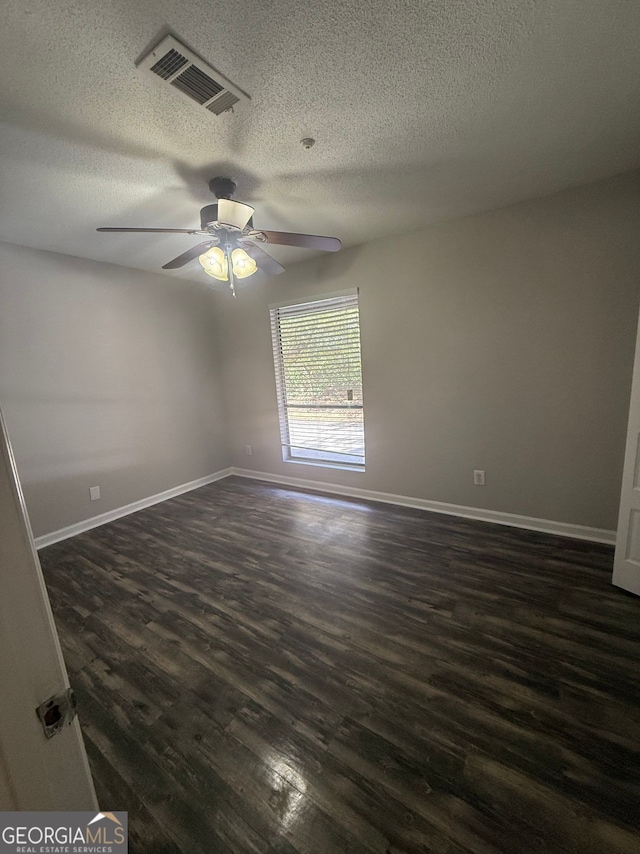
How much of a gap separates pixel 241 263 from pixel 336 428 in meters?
2.05

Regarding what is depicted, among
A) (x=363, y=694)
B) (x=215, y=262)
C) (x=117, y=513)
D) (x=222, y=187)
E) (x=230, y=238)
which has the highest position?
(x=222, y=187)

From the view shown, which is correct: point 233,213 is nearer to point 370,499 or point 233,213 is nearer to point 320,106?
point 320,106

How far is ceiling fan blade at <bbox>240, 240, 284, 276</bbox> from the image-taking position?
7.20 ft

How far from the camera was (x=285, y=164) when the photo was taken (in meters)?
1.87

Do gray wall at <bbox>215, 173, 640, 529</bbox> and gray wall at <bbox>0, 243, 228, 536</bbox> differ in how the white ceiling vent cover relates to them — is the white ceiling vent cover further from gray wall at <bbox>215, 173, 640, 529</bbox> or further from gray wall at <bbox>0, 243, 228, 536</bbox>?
gray wall at <bbox>0, 243, 228, 536</bbox>

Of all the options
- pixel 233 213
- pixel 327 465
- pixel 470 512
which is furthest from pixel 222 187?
pixel 470 512

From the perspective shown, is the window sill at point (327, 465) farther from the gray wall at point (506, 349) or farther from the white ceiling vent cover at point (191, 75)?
the white ceiling vent cover at point (191, 75)

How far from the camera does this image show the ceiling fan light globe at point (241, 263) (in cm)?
213

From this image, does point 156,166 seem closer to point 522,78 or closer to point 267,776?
point 522,78

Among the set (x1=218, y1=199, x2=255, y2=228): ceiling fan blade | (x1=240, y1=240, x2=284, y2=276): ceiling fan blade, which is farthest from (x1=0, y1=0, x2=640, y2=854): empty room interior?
(x1=240, y1=240, x2=284, y2=276): ceiling fan blade

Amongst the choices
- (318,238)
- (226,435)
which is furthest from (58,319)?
(318,238)

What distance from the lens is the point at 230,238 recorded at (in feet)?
6.70

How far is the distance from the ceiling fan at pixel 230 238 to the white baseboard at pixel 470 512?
7.78 ft

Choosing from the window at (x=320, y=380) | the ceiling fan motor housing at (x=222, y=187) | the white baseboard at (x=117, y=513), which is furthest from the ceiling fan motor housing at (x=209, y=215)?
the white baseboard at (x=117, y=513)
